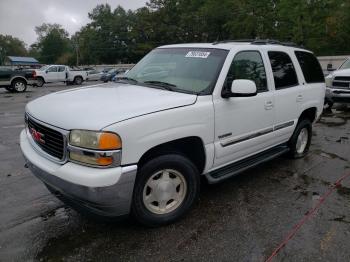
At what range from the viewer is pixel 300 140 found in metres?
5.72

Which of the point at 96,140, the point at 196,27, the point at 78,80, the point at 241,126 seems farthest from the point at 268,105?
the point at 196,27

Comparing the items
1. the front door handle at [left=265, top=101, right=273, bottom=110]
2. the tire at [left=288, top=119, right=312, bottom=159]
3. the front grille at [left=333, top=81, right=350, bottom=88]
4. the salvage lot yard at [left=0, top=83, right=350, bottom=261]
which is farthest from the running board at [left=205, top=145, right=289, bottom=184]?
the front grille at [left=333, top=81, right=350, bottom=88]

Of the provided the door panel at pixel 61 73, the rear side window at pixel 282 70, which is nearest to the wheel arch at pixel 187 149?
the rear side window at pixel 282 70

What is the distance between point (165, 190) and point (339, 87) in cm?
918

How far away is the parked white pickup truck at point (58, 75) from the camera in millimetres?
27750

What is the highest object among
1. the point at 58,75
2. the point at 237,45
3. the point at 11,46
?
the point at 11,46

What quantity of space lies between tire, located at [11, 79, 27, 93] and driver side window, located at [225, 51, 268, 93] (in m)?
18.9

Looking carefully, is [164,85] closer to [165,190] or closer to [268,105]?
[165,190]

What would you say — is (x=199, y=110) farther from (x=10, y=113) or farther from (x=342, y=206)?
(x=10, y=113)

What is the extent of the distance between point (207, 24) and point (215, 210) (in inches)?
2353

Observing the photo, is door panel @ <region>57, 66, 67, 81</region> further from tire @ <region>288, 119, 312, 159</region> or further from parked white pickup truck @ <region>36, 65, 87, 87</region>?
tire @ <region>288, 119, 312, 159</region>

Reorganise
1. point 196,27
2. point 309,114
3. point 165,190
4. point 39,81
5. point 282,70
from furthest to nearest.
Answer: point 196,27
point 39,81
point 309,114
point 282,70
point 165,190

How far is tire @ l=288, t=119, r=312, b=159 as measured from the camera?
5.42m

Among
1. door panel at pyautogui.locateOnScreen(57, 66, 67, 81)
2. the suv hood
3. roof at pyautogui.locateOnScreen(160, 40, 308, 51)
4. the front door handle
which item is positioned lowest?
door panel at pyautogui.locateOnScreen(57, 66, 67, 81)
